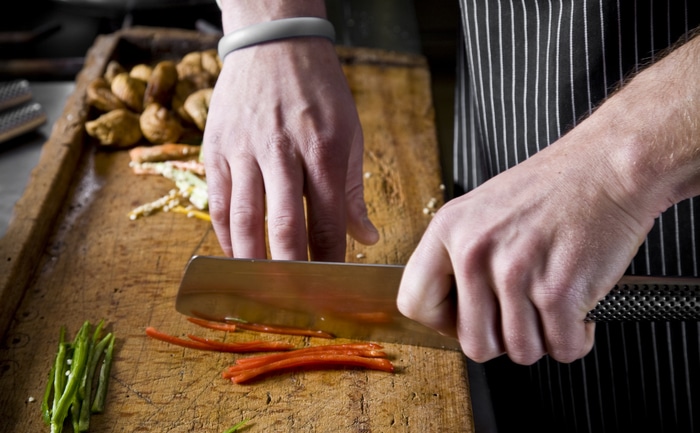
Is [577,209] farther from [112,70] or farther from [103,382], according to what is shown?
[112,70]

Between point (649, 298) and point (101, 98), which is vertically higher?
point (649, 298)

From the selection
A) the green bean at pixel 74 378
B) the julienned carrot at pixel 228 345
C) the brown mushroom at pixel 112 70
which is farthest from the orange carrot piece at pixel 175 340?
the brown mushroom at pixel 112 70

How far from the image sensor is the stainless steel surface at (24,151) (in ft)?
6.82

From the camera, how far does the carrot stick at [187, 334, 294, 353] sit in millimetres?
1374

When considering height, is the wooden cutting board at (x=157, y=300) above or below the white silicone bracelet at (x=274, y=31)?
below

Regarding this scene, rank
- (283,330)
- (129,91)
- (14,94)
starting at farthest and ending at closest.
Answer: (14,94)
(129,91)
(283,330)

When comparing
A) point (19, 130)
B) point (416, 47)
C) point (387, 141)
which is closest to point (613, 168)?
point (387, 141)

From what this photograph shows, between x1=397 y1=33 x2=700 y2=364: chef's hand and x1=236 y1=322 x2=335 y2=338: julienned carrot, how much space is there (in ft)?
1.43

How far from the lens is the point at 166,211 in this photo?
181 cm

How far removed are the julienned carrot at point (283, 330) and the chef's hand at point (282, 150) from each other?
0.53 ft

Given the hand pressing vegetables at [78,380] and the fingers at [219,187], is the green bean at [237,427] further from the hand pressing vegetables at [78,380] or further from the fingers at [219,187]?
the fingers at [219,187]

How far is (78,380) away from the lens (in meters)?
1.29

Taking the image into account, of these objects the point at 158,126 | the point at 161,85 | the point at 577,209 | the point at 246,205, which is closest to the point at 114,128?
the point at 158,126

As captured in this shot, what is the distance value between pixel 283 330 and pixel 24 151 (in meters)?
1.35
